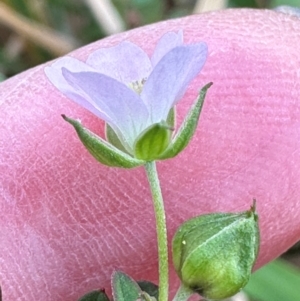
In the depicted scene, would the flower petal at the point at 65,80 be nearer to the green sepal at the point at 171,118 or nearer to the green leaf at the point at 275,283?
the green sepal at the point at 171,118

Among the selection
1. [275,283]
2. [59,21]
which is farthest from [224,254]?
[59,21]

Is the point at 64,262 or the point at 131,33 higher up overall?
the point at 131,33

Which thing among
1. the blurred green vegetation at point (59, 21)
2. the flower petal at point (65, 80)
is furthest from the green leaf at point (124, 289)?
the blurred green vegetation at point (59, 21)

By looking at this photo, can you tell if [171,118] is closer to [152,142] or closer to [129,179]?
[152,142]

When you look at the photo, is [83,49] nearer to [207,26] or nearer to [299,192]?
[207,26]

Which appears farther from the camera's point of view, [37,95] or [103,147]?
[37,95]

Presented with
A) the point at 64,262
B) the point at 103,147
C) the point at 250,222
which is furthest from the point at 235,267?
the point at 64,262

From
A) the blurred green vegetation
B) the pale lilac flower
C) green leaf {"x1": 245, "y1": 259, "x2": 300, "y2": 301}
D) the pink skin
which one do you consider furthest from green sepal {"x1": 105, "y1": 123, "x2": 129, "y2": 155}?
the blurred green vegetation
